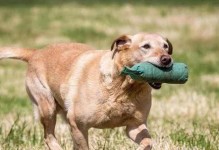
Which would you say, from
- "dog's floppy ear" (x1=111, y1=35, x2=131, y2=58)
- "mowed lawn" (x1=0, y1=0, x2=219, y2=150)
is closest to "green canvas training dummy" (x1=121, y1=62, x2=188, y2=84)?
"dog's floppy ear" (x1=111, y1=35, x2=131, y2=58)

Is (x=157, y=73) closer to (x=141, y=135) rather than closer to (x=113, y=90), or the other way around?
(x=113, y=90)

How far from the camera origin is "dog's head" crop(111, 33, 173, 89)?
21.2 feet

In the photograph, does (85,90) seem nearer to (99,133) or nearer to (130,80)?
(130,80)

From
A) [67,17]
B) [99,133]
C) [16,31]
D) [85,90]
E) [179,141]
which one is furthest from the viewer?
[67,17]

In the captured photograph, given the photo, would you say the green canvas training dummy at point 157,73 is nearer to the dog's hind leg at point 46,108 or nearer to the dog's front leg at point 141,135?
the dog's front leg at point 141,135

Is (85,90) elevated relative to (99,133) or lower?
elevated

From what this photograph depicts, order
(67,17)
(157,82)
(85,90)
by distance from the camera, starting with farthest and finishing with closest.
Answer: (67,17)
(85,90)
(157,82)

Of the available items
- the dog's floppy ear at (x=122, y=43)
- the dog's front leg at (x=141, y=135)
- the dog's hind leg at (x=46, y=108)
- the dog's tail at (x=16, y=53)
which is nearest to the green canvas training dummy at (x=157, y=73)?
the dog's floppy ear at (x=122, y=43)

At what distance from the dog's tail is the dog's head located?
186cm

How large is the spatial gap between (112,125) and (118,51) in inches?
28.8

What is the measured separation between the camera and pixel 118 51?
6.90 metres

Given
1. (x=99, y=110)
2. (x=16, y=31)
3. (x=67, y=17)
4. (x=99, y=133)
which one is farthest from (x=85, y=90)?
(x=67, y=17)

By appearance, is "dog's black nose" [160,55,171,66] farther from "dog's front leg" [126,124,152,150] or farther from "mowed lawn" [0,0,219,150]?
"mowed lawn" [0,0,219,150]

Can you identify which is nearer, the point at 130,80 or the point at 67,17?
the point at 130,80
